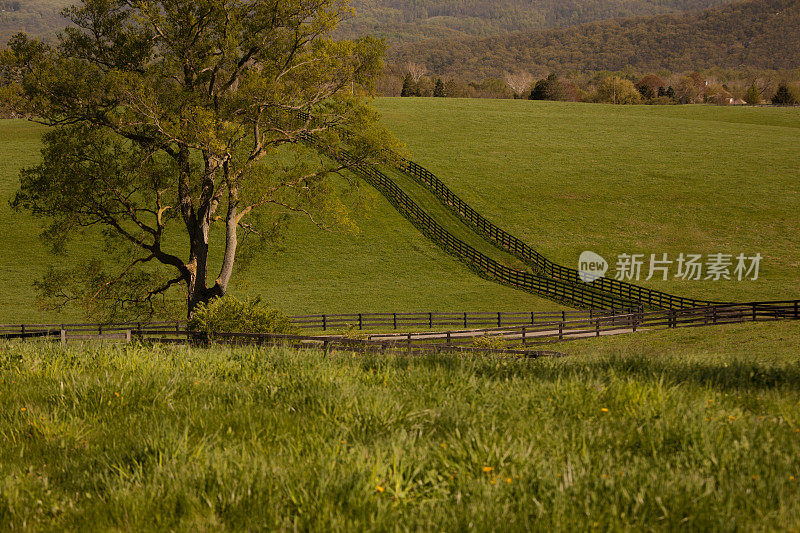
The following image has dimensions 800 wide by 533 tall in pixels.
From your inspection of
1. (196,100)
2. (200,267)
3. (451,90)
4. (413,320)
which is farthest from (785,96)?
(200,267)

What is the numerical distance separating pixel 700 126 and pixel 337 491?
94736 mm

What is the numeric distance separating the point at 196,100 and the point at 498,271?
2931 centimetres

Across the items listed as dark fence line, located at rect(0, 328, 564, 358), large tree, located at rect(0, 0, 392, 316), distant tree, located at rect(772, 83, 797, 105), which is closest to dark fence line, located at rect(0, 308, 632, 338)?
large tree, located at rect(0, 0, 392, 316)

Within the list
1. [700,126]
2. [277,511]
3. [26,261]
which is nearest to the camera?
[277,511]

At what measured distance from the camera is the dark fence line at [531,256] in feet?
131

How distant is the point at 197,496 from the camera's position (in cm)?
359

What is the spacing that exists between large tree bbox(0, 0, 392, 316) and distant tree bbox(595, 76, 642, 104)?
119182 millimetres

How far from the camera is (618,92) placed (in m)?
129

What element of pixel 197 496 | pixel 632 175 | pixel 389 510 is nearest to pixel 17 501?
pixel 197 496

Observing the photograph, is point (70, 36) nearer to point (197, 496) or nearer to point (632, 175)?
point (197, 496)

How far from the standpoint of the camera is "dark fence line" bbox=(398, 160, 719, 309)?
131 ft

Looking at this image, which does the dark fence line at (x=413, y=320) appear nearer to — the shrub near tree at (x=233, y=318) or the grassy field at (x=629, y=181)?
the grassy field at (x=629, y=181)

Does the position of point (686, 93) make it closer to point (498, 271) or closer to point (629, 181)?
point (629, 181)

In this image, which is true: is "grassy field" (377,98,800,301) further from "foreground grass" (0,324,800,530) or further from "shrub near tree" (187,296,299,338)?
"foreground grass" (0,324,800,530)
